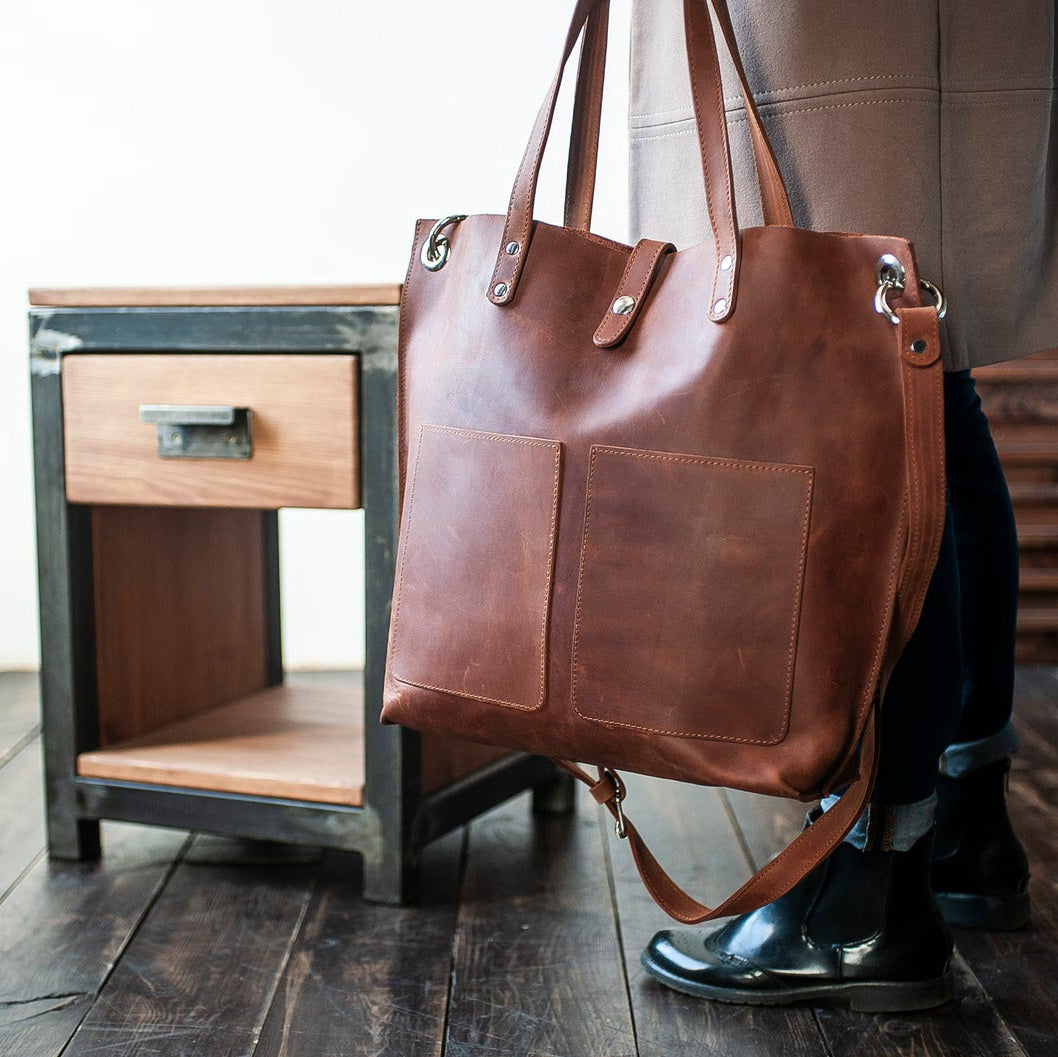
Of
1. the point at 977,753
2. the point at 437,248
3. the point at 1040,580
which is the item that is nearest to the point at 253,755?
the point at 437,248

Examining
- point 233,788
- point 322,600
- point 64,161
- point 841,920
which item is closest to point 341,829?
point 233,788

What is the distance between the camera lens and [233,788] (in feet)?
3.71

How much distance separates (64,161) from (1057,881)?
1897 mm

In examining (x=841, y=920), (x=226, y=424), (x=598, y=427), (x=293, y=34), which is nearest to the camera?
(x=598, y=427)

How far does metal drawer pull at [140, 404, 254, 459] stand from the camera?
107 cm

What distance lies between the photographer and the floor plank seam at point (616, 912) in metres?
0.86

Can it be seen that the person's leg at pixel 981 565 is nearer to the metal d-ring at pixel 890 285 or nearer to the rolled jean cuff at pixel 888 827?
the rolled jean cuff at pixel 888 827

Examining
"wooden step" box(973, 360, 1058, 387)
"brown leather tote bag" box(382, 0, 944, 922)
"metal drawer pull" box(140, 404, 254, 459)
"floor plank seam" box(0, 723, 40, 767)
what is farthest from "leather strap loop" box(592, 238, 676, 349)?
"wooden step" box(973, 360, 1058, 387)

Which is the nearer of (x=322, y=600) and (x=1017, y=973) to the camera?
(x=1017, y=973)

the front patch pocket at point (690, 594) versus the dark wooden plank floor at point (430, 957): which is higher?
the front patch pocket at point (690, 594)

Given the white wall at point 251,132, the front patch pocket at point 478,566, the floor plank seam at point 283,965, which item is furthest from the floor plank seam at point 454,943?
the white wall at point 251,132

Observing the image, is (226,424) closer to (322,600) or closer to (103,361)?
(103,361)

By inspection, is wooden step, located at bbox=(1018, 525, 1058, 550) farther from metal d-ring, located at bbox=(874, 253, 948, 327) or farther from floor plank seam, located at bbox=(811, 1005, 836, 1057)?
metal d-ring, located at bbox=(874, 253, 948, 327)

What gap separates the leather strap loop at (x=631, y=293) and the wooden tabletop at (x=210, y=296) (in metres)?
0.34
